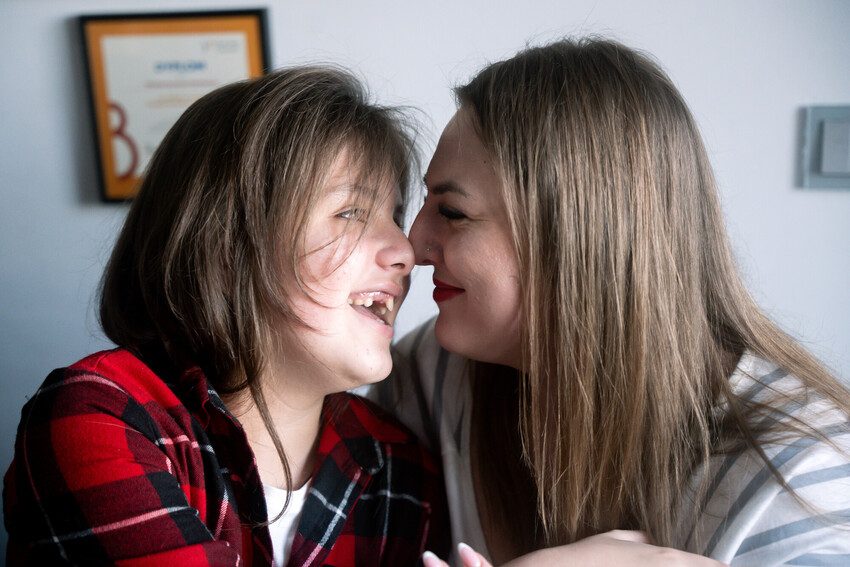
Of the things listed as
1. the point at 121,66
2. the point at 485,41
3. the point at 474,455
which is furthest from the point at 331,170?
the point at 121,66

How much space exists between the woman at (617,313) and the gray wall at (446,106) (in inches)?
17.2

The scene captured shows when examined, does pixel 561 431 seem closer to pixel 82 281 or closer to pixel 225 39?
pixel 225 39

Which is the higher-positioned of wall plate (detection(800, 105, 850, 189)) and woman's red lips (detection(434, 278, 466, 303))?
wall plate (detection(800, 105, 850, 189))

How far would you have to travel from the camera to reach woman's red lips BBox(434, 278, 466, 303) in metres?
1.06

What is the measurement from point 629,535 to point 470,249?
43 cm

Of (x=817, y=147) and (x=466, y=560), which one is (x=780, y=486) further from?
(x=817, y=147)

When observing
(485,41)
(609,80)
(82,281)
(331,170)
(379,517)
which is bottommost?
(379,517)

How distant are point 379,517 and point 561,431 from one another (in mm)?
318

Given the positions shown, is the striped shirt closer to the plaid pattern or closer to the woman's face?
the plaid pattern

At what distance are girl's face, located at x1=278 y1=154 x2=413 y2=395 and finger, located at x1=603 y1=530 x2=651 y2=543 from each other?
1.22ft

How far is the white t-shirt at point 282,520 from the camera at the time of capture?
3.30 ft

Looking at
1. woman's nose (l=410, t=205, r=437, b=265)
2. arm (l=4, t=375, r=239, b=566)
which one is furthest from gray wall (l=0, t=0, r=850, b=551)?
arm (l=4, t=375, r=239, b=566)

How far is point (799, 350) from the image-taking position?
3.40 feet

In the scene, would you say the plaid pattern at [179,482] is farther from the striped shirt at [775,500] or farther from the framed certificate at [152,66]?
the framed certificate at [152,66]
